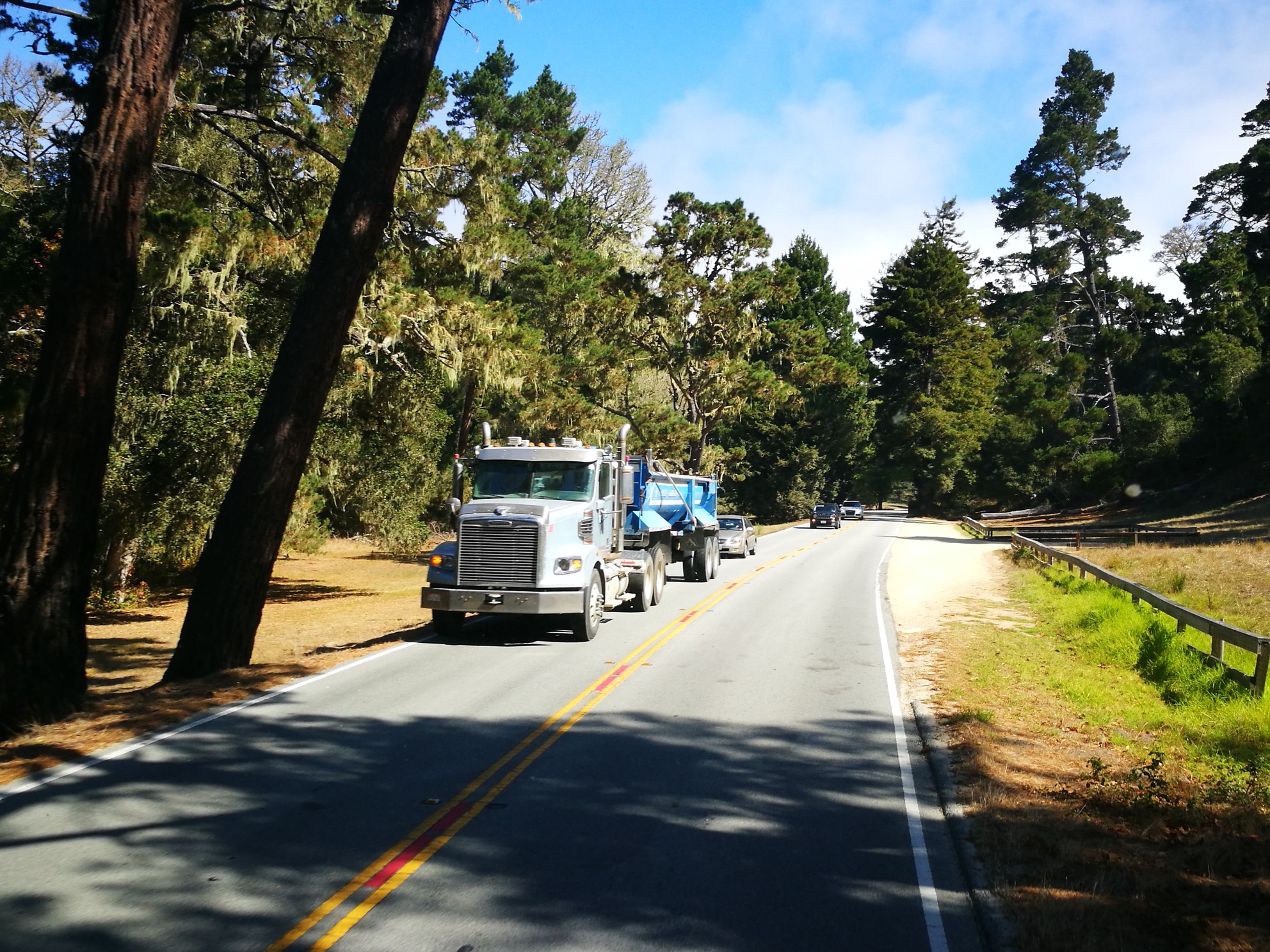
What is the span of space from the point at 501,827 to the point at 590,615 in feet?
28.5

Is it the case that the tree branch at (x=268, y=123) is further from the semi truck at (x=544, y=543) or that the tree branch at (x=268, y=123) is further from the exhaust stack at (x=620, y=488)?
the exhaust stack at (x=620, y=488)

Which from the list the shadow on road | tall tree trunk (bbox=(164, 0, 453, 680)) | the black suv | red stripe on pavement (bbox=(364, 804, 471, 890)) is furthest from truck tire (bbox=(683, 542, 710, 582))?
the black suv

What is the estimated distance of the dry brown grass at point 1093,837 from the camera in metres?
5.59

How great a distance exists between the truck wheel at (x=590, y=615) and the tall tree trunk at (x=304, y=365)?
4.78m

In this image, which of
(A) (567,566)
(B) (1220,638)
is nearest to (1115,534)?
(B) (1220,638)

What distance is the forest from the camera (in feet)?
34.5

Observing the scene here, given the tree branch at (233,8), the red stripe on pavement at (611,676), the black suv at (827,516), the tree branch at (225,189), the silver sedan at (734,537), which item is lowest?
the red stripe on pavement at (611,676)

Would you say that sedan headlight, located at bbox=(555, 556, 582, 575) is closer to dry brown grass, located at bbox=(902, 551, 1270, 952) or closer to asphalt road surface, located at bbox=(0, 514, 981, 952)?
asphalt road surface, located at bbox=(0, 514, 981, 952)

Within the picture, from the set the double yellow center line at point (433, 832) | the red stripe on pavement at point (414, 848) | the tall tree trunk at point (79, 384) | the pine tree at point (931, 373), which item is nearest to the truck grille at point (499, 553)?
the double yellow center line at point (433, 832)

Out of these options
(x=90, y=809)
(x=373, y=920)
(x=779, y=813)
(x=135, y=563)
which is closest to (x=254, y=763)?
(x=90, y=809)

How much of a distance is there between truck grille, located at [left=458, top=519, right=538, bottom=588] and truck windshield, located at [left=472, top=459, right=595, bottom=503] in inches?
56.9

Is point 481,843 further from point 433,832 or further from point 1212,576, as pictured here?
point 1212,576

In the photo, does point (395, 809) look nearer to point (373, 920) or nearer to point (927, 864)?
point (373, 920)

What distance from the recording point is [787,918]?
5637mm
